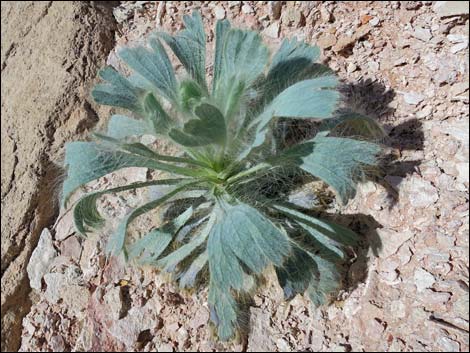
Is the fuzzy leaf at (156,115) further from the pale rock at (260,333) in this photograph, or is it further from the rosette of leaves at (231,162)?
the pale rock at (260,333)

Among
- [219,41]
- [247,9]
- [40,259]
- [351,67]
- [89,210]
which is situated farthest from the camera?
[247,9]

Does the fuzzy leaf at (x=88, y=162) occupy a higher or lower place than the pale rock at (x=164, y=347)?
higher

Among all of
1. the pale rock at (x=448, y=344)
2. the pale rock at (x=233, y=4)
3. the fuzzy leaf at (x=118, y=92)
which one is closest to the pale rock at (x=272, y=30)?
the pale rock at (x=233, y=4)

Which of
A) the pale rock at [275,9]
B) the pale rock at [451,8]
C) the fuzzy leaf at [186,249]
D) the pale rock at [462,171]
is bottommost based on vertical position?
the fuzzy leaf at [186,249]

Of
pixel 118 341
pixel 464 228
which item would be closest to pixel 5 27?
pixel 118 341

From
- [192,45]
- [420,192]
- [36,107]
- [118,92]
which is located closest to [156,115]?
[118,92]

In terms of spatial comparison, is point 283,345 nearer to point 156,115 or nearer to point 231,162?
point 231,162
